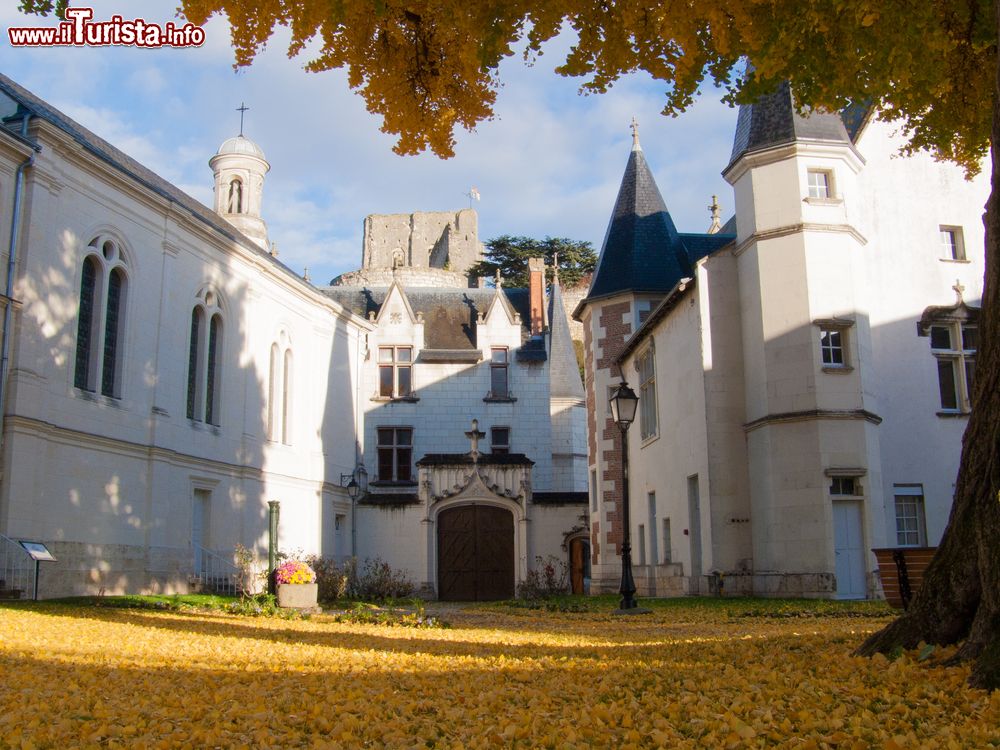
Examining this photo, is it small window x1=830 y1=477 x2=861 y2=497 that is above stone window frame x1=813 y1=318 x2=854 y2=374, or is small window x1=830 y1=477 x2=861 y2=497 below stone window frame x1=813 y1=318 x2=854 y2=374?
below

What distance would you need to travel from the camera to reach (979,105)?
9.05 meters

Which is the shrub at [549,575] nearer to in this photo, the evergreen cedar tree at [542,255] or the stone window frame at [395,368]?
the stone window frame at [395,368]

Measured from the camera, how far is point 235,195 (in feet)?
152

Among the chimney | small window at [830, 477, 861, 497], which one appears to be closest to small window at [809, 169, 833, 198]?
small window at [830, 477, 861, 497]

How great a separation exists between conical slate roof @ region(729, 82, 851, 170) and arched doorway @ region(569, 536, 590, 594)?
15.3 metres

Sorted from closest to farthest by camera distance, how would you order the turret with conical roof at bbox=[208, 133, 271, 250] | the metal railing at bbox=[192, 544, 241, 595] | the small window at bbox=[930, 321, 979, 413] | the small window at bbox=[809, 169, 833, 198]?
the small window at bbox=[809, 169, 833, 198], the small window at bbox=[930, 321, 979, 413], the metal railing at bbox=[192, 544, 241, 595], the turret with conical roof at bbox=[208, 133, 271, 250]

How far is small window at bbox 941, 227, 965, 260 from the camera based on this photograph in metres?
22.8

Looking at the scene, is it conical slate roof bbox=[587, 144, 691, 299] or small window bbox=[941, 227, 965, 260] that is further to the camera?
conical slate roof bbox=[587, 144, 691, 299]

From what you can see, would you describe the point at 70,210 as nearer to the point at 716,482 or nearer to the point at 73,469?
the point at 73,469

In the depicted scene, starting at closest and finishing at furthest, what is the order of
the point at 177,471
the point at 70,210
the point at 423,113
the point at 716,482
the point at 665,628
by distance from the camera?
the point at 423,113 < the point at 665,628 < the point at 716,482 < the point at 70,210 < the point at 177,471

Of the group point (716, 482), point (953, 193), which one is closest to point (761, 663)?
point (716, 482)

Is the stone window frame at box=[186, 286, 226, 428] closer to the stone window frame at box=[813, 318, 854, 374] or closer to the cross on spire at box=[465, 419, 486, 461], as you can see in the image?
the cross on spire at box=[465, 419, 486, 461]

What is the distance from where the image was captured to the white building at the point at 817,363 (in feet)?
63.1

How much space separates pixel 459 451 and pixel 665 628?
82.2ft
